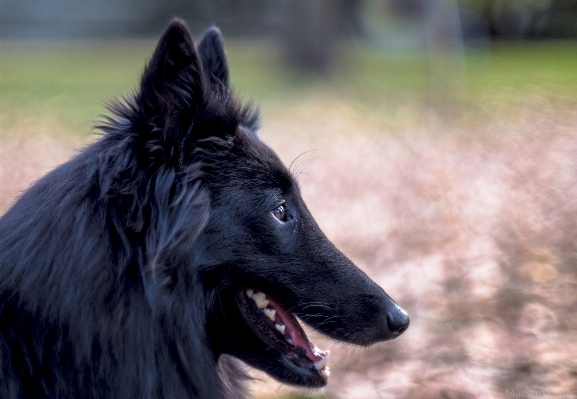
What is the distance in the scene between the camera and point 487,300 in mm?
4887

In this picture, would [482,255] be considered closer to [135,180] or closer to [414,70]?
[135,180]

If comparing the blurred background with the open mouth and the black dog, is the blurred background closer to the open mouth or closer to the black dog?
the open mouth

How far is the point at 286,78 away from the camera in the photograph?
1592 cm

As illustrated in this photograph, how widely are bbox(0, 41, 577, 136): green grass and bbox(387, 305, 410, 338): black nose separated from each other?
26.6ft

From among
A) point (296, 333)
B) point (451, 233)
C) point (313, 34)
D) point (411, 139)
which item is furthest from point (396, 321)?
point (313, 34)

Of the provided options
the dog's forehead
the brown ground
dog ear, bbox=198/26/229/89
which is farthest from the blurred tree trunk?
the dog's forehead

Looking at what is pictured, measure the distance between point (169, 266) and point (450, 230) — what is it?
4713mm

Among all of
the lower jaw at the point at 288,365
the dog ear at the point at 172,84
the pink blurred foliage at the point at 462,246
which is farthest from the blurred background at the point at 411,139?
the dog ear at the point at 172,84

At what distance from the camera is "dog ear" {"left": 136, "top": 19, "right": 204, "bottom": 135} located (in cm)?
211

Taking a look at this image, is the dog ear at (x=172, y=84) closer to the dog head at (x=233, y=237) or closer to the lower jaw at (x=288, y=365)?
the dog head at (x=233, y=237)

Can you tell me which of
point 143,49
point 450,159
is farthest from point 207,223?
point 143,49

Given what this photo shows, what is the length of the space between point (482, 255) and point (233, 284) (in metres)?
3.84

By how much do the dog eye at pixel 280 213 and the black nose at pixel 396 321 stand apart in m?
0.57

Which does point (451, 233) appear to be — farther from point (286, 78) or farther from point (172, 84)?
point (286, 78)
